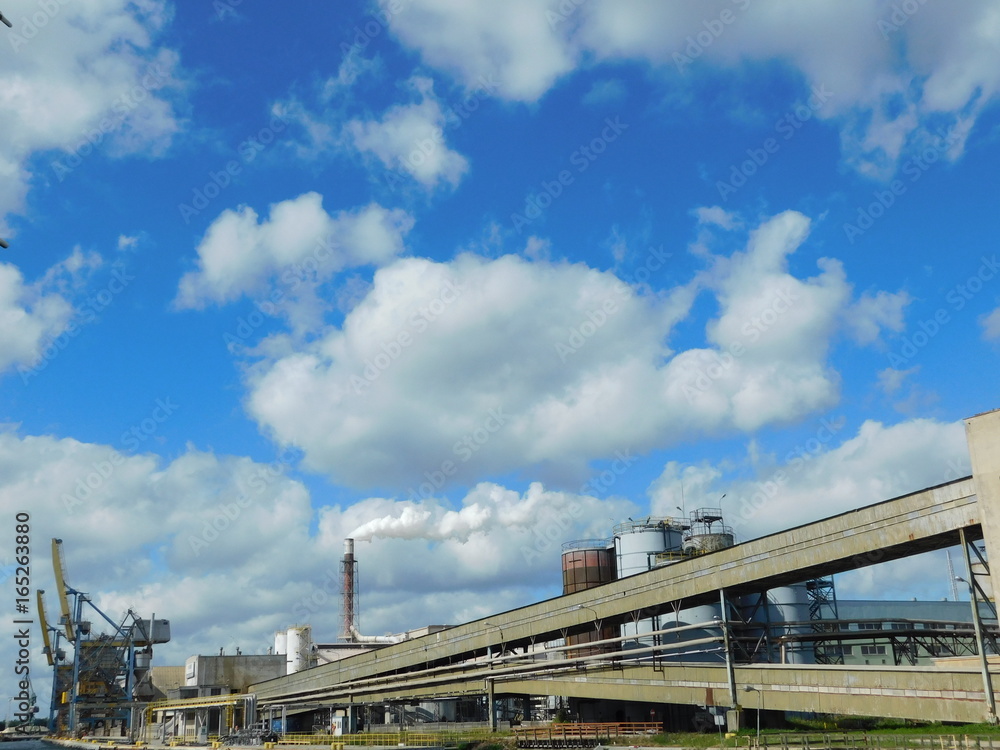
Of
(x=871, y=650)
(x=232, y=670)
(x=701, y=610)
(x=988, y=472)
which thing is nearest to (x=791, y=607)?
(x=701, y=610)

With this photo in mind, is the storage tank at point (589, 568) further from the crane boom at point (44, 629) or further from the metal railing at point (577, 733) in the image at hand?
the crane boom at point (44, 629)

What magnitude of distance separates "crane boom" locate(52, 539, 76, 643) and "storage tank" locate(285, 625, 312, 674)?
84.7 feet

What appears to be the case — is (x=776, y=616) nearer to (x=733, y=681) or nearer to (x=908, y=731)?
(x=733, y=681)

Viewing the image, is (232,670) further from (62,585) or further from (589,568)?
(589,568)

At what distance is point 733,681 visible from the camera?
1682 inches

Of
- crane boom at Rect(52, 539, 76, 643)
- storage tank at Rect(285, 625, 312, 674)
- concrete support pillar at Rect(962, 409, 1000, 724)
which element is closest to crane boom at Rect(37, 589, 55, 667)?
crane boom at Rect(52, 539, 76, 643)

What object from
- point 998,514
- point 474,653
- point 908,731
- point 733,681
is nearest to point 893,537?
point 998,514

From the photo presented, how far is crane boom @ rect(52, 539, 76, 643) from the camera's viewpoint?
333 ft

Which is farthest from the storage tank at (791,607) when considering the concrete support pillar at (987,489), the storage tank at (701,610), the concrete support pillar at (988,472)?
the concrete support pillar at (988,472)

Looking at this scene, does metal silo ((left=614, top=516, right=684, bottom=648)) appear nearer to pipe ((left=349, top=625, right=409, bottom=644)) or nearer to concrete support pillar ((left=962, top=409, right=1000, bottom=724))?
concrete support pillar ((left=962, top=409, right=1000, bottom=724))

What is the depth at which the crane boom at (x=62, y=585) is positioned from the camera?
101625mm

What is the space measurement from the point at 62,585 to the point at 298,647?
95.9 ft

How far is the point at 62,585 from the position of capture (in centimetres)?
10425

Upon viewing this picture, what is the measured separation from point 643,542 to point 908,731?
2801 cm
